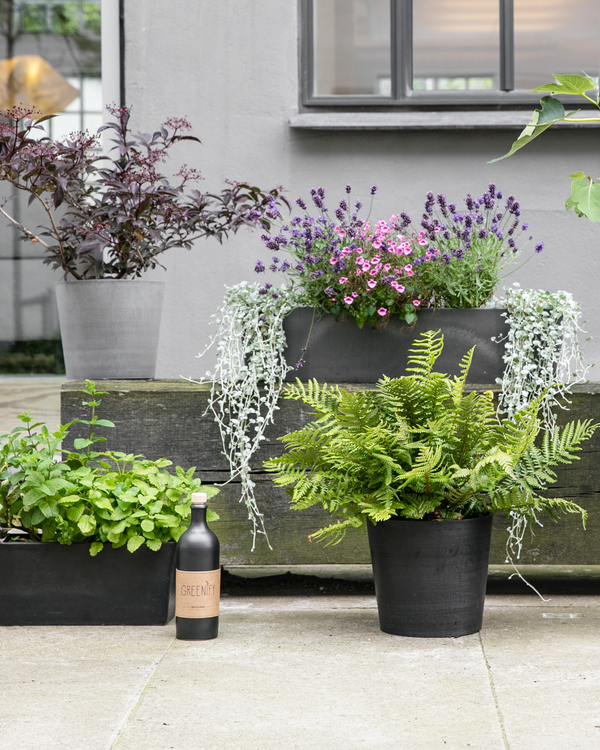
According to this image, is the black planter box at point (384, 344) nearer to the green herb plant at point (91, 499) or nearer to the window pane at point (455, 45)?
the green herb plant at point (91, 499)

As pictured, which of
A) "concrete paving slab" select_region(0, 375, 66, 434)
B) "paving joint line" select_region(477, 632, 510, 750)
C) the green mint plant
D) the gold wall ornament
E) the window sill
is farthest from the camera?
the gold wall ornament

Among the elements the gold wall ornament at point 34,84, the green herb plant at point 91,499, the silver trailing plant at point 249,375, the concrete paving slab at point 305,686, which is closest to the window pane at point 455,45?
the silver trailing plant at point 249,375

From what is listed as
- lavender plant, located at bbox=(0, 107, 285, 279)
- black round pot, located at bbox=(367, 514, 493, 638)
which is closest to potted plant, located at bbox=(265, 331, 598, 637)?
black round pot, located at bbox=(367, 514, 493, 638)

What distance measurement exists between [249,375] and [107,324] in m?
0.54

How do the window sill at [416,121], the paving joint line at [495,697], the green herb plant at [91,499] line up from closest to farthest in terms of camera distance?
the paving joint line at [495,697], the green herb plant at [91,499], the window sill at [416,121]

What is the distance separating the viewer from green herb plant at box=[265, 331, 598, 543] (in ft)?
8.00

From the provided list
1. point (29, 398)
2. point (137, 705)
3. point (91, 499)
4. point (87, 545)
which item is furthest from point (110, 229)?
point (29, 398)

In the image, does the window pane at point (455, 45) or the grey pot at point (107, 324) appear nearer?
the grey pot at point (107, 324)

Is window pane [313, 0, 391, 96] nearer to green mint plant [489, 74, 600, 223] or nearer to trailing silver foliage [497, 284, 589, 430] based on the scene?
trailing silver foliage [497, 284, 589, 430]

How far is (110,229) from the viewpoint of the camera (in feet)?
9.83

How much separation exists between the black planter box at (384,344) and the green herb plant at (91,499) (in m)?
0.60

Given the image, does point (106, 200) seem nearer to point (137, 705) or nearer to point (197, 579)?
point (197, 579)

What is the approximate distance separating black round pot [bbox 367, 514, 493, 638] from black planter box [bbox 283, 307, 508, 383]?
63 centimetres

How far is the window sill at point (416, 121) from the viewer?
13.3ft
